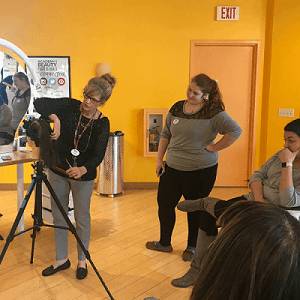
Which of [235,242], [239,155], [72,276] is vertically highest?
Answer: [235,242]

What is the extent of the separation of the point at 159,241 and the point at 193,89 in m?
1.20

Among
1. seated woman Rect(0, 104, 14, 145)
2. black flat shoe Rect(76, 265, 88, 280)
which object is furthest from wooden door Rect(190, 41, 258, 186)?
black flat shoe Rect(76, 265, 88, 280)

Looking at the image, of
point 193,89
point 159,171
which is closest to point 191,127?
point 193,89

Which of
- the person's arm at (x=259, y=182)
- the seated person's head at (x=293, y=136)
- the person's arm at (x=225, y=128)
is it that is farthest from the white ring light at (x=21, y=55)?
the seated person's head at (x=293, y=136)

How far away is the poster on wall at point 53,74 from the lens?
4492 mm

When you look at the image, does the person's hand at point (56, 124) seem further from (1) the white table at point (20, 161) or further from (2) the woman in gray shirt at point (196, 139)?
(2) the woman in gray shirt at point (196, 139)

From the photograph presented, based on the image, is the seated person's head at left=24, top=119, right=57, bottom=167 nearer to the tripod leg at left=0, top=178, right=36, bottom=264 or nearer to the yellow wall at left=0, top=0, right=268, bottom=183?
the tripod leg at left=0, top=178, right=36, bottom=264

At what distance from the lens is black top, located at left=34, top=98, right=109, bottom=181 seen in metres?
2.35

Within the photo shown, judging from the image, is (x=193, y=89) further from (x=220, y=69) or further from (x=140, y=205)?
(x=220, y=69)

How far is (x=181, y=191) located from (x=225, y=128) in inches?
21.7

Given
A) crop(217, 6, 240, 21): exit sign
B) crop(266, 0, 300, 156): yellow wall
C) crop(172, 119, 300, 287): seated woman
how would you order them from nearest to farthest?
crop(172, 119, 300, 287): seated woman
crop(266, 0, 300, 156): yellow wall
crop(217, 6, 240, 21): exit sign

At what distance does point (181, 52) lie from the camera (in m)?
4.62

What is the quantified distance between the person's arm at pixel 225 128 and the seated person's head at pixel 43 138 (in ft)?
3.41

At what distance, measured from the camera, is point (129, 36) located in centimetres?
458
